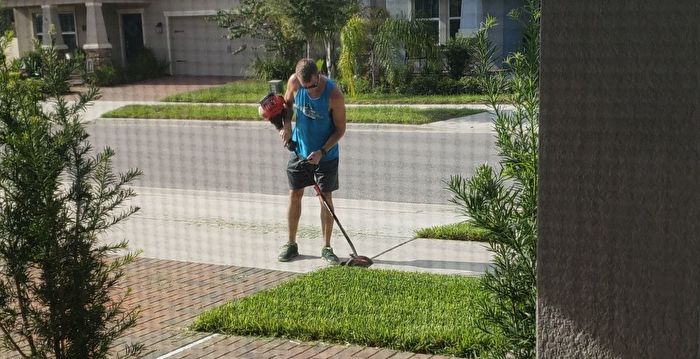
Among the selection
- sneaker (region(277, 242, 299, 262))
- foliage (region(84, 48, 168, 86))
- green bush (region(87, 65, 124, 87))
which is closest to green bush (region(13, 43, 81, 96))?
sneaker (region(277, 242, 299, 262))

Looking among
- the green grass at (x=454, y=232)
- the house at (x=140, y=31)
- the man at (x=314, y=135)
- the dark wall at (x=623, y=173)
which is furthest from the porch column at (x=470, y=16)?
the dark wall at (x=623, y=173)

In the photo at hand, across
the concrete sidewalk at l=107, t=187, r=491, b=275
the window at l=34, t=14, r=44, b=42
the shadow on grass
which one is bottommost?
the concrete sidewalk at l=107, t=187, r=491, b=275

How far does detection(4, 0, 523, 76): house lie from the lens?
87.9 ft

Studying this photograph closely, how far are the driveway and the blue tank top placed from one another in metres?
15.8

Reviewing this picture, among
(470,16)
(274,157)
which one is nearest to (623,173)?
(274,157)

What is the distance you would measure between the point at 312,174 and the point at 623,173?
4.47 metres

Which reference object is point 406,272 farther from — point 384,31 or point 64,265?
point 384,31

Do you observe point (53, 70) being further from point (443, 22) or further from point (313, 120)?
point (443, 22)

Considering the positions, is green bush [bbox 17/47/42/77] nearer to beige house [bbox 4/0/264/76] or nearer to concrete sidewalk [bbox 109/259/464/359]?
concrete sidewalk [bbox 109/259/464/359]

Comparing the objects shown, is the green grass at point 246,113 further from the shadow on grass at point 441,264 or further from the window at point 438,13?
the shadow on grass at point 441,264

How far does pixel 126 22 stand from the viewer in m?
29.1

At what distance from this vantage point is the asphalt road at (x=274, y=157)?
1021 cm

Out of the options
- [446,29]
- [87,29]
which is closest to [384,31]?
[446,29]

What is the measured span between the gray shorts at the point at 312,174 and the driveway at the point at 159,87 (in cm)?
1578
